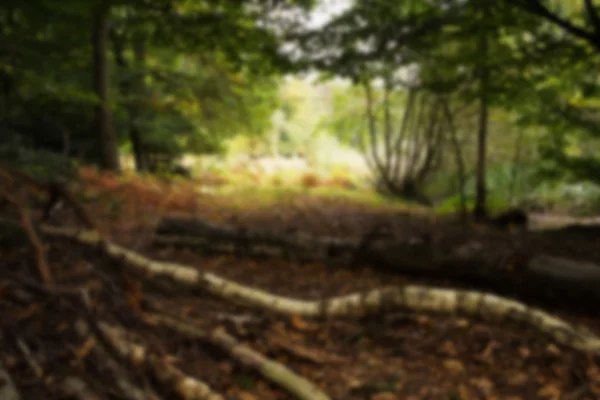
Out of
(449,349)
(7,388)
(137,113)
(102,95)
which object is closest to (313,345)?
(449,349)

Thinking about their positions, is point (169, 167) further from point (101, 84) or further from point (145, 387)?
point (145, 387)

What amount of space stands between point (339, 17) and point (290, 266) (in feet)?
13.2

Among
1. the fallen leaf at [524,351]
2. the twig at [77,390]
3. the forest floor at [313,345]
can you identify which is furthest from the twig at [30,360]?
the fallen leaf at [524,351]

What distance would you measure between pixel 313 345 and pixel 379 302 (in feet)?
2.26

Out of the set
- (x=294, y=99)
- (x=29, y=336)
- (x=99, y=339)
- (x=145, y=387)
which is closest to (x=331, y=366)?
(x=145, y=387)

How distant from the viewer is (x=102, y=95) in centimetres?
1016

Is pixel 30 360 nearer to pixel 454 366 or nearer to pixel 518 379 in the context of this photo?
pixel 454 366

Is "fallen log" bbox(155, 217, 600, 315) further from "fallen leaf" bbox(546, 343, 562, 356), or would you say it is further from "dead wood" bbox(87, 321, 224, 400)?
"dead wood" bbox(87, 321, 224, 400)

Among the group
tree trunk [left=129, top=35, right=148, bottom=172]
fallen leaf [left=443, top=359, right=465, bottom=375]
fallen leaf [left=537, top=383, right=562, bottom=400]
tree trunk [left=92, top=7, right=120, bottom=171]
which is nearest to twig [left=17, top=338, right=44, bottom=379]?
fallen leaf [left=443, top=359, right=465, bottom=375]

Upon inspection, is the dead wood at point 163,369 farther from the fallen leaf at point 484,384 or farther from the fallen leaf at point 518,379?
Answer: the fallen leaf at point 518,379

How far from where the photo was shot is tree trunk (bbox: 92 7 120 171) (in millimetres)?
10234

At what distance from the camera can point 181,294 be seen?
4.52 metres

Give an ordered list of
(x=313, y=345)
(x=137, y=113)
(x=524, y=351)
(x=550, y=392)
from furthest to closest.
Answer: (x=137, y=113) → (x=313, y=345) → (x=524, y=351) → (x=550, y=392)

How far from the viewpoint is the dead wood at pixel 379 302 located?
3.60 m
